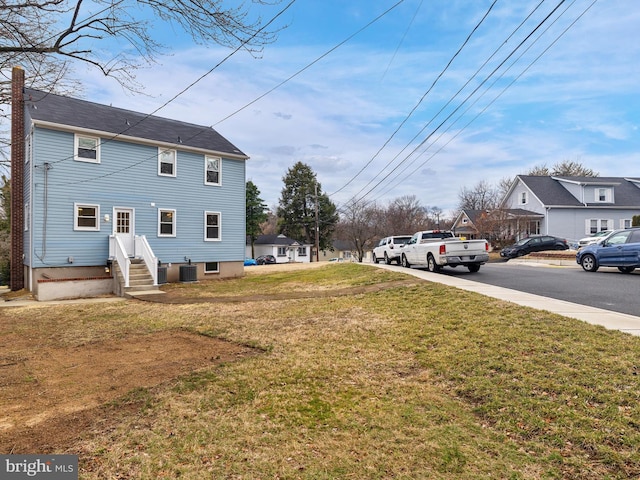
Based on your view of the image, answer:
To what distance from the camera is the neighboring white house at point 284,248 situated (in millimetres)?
55312

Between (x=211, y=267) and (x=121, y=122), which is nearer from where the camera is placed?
(x=121, y=122)

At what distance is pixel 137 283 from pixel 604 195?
129ft

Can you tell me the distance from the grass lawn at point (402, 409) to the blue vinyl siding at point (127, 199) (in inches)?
405

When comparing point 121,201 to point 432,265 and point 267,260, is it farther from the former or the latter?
point 267,260

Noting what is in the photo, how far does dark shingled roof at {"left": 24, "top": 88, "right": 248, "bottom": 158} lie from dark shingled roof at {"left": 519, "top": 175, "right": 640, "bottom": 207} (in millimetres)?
29129

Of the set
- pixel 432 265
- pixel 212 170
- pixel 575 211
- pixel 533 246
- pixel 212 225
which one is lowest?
pixel 432 265

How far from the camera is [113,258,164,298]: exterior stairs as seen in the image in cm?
1451

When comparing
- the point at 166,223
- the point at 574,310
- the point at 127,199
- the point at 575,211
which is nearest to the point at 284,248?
the point at 575,211

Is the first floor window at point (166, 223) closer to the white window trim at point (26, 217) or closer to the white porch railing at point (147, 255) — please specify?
the white porch railing at point (147, 255)

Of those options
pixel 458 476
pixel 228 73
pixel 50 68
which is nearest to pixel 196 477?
pixel 458 476

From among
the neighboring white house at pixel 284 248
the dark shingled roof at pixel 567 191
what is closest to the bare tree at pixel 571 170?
the dark shingled roof at pixel 567 191

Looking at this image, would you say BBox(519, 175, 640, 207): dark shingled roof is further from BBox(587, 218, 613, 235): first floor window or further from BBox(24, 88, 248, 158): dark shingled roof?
BBox(24, 88, 248, 158): dark shingled roof

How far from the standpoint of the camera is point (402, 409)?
12.2ft

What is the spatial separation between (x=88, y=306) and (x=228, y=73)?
8.47 metres
